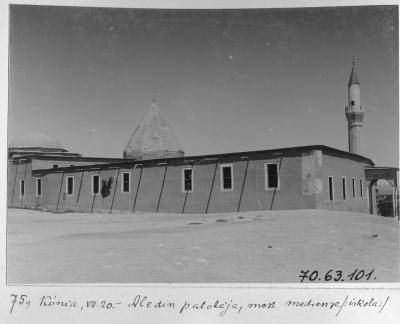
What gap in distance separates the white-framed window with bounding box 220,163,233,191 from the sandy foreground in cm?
455

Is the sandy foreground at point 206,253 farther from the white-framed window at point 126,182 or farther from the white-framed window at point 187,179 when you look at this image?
the white-framed window at point 126,182

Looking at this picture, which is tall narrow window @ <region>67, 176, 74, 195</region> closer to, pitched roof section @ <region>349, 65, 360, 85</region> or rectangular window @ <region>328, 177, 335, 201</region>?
rectangular window @ <region>328, 177, 335, 201</region>

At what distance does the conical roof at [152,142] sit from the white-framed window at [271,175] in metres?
10.8

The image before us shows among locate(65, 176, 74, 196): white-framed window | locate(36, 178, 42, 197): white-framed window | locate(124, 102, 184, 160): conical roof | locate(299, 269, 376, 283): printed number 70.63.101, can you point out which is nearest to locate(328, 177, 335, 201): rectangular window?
locate(299, 269, 376, 283): printed number 70.63.101

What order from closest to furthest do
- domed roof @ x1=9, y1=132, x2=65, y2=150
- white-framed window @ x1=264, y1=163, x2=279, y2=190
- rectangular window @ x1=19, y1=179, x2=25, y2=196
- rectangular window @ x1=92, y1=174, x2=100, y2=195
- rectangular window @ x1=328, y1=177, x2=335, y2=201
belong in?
domed roof @ x1=9, y1=132, x2=65, y2=150, white-framed window @ x1=264, y1=163, x2=279, y2=190, rectangular window @ x1=328, y1=177, x2=335, y2=201, rectangular window @ x1=92, y1=174, x2=100, y2=195, rectangular window @ x1=19, y1=179, x2=25, y2=196

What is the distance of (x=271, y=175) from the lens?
14.0 m

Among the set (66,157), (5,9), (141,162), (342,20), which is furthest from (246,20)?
(66,157)

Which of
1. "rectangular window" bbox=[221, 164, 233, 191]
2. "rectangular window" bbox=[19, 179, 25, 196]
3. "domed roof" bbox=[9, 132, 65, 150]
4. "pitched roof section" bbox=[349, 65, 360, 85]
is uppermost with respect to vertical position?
"pitched roof section" bbox=[349, 65, 360, 85]

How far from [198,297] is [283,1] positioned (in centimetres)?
531

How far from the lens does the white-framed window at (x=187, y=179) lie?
1608cm

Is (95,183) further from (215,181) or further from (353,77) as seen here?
(353,77)

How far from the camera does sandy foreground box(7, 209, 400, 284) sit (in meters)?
7.45

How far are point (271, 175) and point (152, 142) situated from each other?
1161 centimetres

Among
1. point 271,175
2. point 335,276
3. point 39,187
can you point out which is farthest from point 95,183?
point 335,276
